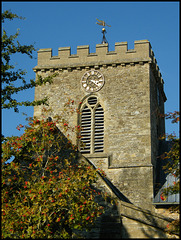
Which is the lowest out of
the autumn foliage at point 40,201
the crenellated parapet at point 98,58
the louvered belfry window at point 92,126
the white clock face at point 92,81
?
the autumn foliage at point 40,201

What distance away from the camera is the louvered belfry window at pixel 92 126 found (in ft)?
90.7

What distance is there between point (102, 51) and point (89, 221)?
45.9 ft

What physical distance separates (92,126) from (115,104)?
5.68 ft

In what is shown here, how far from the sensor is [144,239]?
1922cm

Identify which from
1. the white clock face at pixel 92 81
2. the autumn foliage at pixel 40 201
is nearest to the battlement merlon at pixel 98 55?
the white clock face at pixel 92 81

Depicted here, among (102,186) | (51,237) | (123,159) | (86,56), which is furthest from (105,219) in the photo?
(86,56)

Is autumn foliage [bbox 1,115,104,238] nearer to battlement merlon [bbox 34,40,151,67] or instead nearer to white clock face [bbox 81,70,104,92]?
white clock face [bbox 81,70,104,92]

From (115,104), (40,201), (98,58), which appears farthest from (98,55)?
(40,201)

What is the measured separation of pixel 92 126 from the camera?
2812cm

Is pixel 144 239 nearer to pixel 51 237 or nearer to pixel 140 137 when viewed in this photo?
pixel 51 237

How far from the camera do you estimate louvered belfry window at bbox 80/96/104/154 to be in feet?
90.7

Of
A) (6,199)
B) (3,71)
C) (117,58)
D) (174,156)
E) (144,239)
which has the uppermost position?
(117,58)

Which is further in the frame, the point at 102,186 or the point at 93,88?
the point at 93,88

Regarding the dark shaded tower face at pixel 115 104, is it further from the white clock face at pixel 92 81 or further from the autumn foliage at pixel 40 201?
the autumn foliage at pixel 40 201
